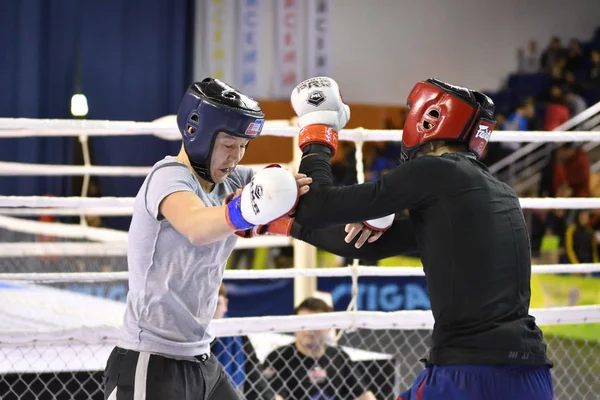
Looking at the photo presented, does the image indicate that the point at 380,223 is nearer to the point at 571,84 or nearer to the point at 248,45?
the point at 248,45

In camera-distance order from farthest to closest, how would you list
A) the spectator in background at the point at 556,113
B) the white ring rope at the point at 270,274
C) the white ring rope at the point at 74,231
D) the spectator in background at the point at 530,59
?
the spectator in background at the point at 530,59 → the spectator in background at the point at 556,113 → the white ring rope at the point at 74,231 → the white ring rope at the point at 270,274

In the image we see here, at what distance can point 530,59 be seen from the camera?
11562mm

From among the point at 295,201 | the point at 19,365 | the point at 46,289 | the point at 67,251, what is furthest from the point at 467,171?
the point at 67,251

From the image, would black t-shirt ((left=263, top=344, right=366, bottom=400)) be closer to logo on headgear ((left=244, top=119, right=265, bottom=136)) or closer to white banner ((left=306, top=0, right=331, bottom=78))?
logo on headgear ((left=244, top=119, right=265, bottom=136))

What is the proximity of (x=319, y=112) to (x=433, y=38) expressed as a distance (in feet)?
31.6

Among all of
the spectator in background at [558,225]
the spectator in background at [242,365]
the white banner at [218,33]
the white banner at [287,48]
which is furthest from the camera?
the white banner at [287,48]

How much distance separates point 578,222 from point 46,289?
4.90 metres

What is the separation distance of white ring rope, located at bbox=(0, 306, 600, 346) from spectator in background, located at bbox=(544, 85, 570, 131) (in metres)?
6.67

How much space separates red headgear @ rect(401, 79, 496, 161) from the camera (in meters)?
2.09

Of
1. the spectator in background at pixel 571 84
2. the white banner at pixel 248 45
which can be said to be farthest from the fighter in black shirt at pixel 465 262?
the spectator in background at pixel 571 84

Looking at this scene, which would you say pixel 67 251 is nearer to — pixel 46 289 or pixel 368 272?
pixel 46 289

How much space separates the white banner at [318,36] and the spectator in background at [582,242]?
13.8 feet

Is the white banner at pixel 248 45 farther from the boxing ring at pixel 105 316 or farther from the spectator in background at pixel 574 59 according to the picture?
the boxing ring at pixel 105 316

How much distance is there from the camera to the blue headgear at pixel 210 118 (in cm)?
215
